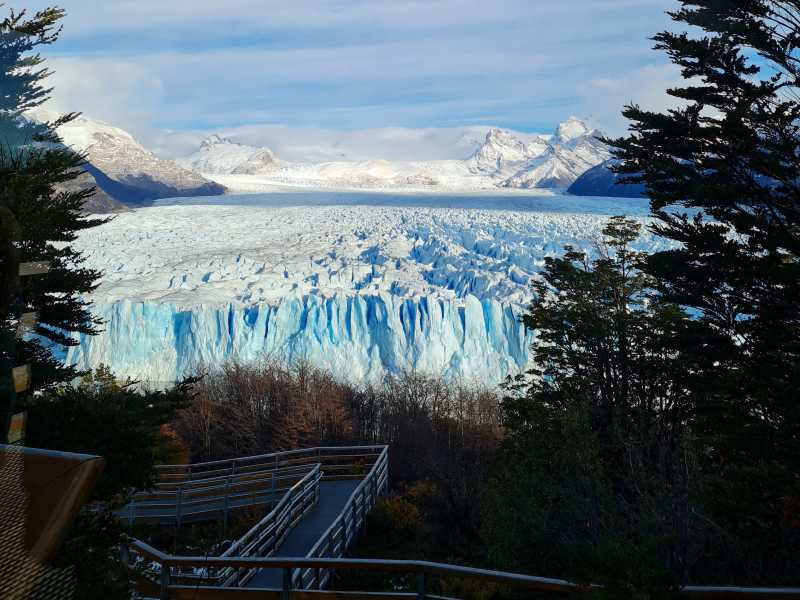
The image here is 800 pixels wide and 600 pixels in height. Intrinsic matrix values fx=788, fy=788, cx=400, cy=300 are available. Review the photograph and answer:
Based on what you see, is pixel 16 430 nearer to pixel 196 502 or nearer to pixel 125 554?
pixel 125 554

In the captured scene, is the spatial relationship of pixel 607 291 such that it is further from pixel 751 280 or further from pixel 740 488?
pixel 740 488

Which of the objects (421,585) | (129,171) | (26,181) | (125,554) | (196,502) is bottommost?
(196,502)

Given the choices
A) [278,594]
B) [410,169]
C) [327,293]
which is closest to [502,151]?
[410,169]

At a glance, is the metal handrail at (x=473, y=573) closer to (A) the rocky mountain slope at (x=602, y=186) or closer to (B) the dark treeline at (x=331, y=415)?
(B) the dark treeline at (x=331, y=415)

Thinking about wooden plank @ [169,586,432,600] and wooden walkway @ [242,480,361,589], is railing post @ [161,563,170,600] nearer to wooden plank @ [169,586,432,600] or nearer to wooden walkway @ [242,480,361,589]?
wooden plank @ [169,586,432,600]

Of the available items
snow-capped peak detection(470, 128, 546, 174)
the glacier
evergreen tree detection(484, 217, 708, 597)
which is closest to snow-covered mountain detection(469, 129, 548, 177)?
snow-capped peak detection(470, 128, 546, 174)

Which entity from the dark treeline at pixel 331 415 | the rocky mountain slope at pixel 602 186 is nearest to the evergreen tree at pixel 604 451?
the dark treeline at pixel 331 415

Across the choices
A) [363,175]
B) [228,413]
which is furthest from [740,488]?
[363,175]
